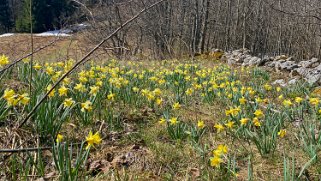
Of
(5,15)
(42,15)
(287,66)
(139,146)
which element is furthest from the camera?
(5,15)

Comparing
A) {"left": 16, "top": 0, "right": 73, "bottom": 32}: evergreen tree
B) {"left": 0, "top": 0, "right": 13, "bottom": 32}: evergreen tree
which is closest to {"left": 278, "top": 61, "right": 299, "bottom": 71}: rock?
{"left": 16, "top": 0, "right": 73, "bottom": 32}: evergreen tree

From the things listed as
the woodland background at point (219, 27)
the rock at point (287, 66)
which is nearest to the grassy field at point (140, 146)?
the rock at point (287, 66)

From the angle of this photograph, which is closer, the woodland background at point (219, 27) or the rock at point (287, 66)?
the rock at point (287, 66)

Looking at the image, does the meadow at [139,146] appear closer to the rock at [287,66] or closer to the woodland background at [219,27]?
the rock at [287,66]

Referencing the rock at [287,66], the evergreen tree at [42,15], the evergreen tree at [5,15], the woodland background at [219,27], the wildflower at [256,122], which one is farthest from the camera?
the evergreen tree at [5,15]

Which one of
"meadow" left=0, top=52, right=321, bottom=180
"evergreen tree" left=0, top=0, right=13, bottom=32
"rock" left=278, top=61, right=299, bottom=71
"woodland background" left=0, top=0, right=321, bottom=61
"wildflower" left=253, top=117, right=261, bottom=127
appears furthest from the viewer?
"evergreen tree" left=0, top=0, right=13, bottom=32

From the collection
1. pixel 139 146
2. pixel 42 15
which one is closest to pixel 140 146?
pixel 139 146

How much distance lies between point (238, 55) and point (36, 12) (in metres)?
34.0

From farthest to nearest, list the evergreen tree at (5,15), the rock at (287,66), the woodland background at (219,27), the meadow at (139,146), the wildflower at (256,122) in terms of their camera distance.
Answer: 1. the evergreen tree at (5,15)
2. the woodland background at (219,27)
3. the rock at (287,66)
4. the wildflower at (256,122)
5. the meadow at (139,146)

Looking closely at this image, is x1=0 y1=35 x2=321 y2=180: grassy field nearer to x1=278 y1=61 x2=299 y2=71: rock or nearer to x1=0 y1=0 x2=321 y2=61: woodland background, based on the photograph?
x1=278 y1=61 x2=299 y2=71: rock

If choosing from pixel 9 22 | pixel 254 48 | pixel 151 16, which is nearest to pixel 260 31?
pixel 254 48

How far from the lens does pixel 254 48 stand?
68.8 feet

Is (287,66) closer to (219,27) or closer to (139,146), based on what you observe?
(139,146)

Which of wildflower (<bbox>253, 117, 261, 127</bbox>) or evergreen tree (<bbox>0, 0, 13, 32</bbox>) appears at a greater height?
evergreen tree (<bbox>0, 0, 13, 32</bbox>)
